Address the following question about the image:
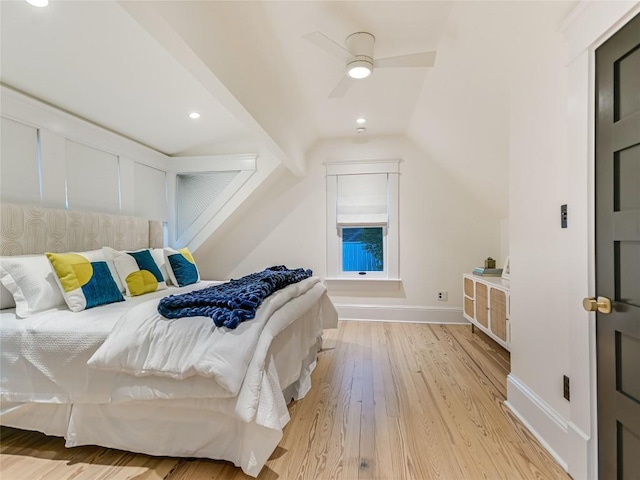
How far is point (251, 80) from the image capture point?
2.30 meters

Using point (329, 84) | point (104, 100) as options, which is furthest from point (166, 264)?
point (329, 84)

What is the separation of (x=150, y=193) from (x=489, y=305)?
4176mm

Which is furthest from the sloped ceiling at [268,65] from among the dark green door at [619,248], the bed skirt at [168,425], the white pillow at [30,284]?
the bed skirt at [168,425]

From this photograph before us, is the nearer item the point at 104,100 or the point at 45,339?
the point at 45,339

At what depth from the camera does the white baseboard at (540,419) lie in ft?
5.04

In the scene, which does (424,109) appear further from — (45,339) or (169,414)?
(45,339)

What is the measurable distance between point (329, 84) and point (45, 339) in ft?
9.12

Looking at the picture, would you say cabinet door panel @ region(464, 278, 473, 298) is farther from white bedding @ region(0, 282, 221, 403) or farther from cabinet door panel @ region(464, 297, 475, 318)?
white bedding @ region(0, 282, 221, 403)

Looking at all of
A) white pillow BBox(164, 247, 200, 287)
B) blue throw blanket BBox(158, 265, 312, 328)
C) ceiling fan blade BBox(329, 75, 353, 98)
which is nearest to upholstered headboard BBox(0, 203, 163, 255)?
white pillow BBox(164, 247, 200, 287)

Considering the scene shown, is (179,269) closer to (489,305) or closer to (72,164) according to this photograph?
(72,164)

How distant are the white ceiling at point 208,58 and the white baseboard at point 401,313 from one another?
2367 millimetres

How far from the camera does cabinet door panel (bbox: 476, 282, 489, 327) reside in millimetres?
3185

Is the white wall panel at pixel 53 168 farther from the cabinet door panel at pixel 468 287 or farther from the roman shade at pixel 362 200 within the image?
the cabinet door panel at pixel 468 287

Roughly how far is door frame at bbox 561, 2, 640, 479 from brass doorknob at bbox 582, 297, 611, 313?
3.0 inches
